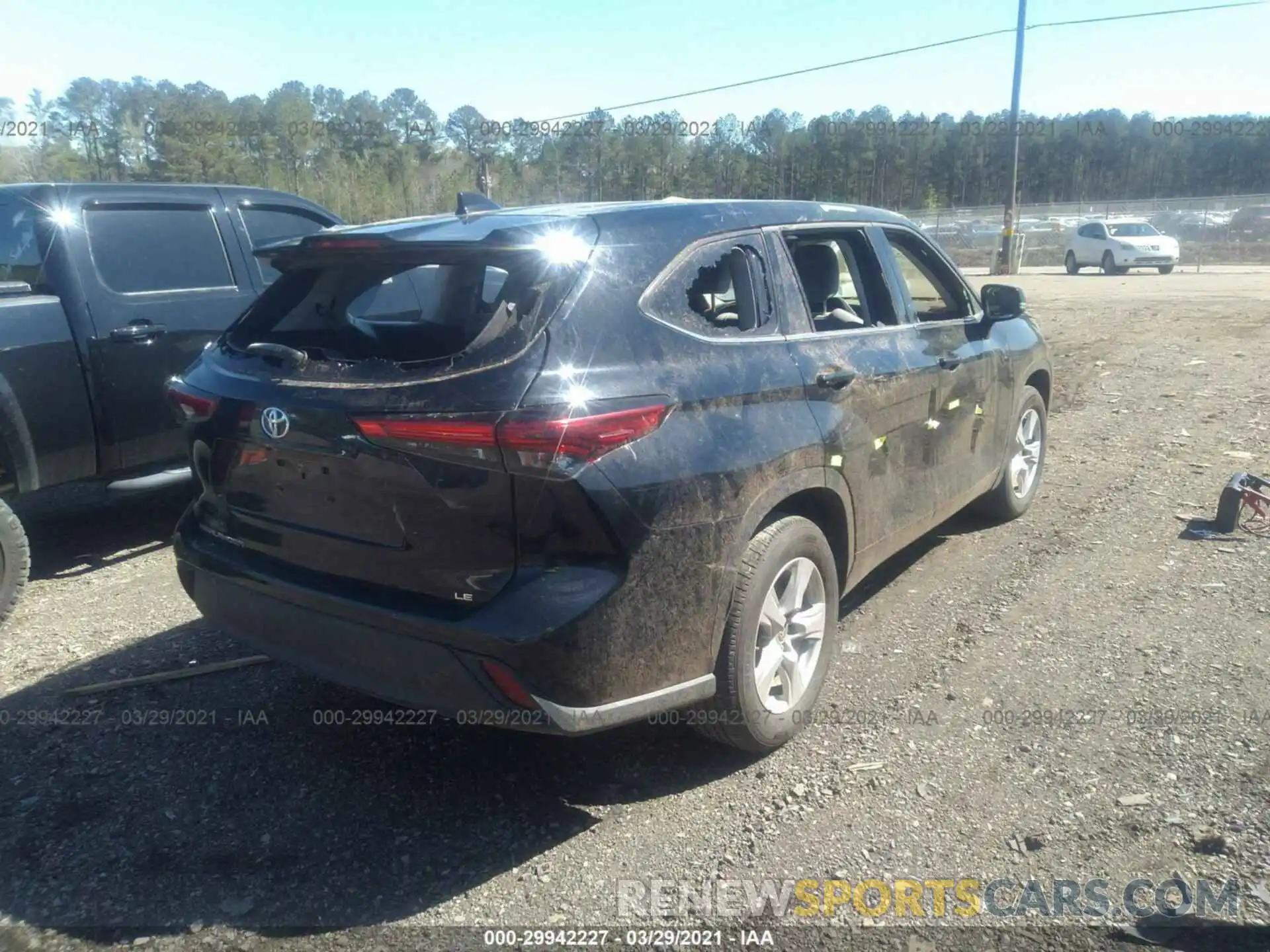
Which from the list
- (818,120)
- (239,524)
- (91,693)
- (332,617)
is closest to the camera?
(332,617)

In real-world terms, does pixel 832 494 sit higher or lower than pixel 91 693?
higher

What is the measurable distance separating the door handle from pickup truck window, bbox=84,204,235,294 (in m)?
3.92

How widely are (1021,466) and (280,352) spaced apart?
14.5ft

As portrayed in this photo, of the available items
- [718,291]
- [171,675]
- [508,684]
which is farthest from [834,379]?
[171,675]

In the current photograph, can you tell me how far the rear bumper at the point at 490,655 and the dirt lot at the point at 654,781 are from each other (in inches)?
18.2

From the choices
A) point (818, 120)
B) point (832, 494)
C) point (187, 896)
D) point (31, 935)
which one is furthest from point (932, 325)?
point (818, 120)

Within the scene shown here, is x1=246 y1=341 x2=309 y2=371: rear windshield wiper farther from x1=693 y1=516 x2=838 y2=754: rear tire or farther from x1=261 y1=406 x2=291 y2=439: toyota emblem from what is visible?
x1=693 y1=516 x2=838 y2=754: rear tire

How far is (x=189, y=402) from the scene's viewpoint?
11.2 ft

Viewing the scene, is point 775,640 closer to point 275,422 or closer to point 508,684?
point 508,684

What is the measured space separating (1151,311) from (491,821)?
53.9 ft

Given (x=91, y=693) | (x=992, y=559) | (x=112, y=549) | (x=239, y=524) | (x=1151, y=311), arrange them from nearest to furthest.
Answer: (x=239, y=524) → (x=91, y=693) → (x=992, y=559) → (x=112, y=549) → (x=1151, y=311)

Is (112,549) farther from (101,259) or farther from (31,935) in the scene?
(31,935)

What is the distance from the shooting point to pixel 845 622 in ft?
15.3

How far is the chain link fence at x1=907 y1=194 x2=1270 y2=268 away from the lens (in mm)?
36844
